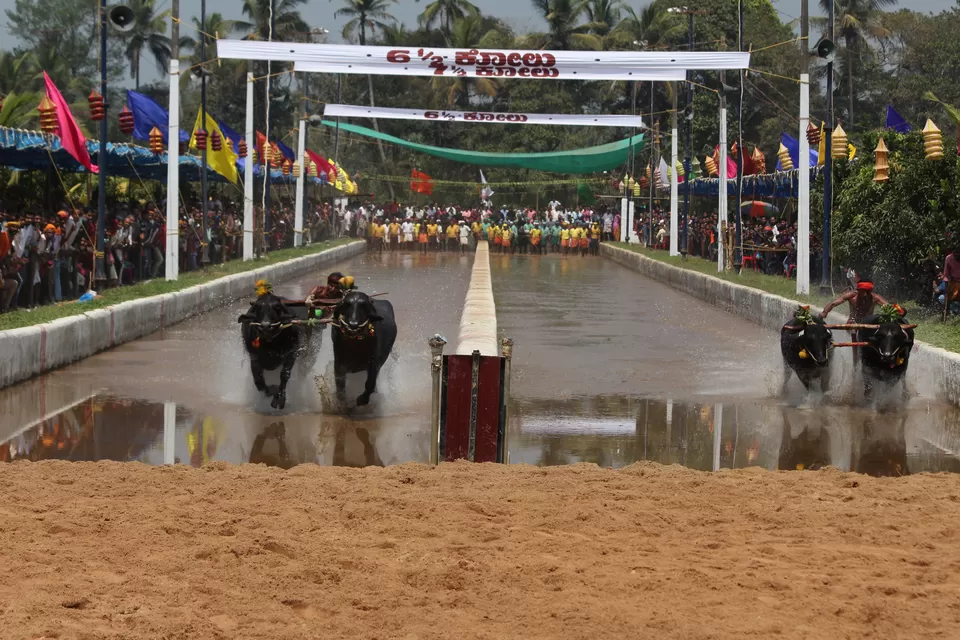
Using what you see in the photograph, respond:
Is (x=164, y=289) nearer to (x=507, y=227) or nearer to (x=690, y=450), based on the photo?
(x=690, y=450)

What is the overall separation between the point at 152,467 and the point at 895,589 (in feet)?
17.0

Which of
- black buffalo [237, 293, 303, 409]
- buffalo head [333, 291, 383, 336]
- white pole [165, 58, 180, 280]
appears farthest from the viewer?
white pole [165, 58, 180, 280]

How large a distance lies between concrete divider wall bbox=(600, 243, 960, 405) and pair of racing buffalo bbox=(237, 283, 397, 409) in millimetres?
5667

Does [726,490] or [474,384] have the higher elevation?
[474,384]

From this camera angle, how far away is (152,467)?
923 cm

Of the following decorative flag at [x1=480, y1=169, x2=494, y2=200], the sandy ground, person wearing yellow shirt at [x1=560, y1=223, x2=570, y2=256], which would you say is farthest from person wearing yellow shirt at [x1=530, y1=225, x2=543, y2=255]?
the sandy ground

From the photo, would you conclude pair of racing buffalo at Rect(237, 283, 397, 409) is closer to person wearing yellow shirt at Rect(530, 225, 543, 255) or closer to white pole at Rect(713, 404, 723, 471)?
white pole at Rect(713, 404, 723, 471)

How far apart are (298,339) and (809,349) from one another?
193 inches

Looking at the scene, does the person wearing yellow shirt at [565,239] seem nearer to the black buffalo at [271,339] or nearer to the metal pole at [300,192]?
the metal pole at [300,192]

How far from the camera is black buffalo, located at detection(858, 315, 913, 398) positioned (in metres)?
12.7

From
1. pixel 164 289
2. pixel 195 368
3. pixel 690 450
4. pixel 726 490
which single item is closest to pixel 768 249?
pixel 164 289

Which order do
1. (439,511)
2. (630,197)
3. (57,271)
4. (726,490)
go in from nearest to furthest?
(439,511), (726,490), (57,271), (630,197)

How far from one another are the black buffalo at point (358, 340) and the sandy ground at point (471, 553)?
2.83 metres

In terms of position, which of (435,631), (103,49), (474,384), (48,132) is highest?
(103,49)
